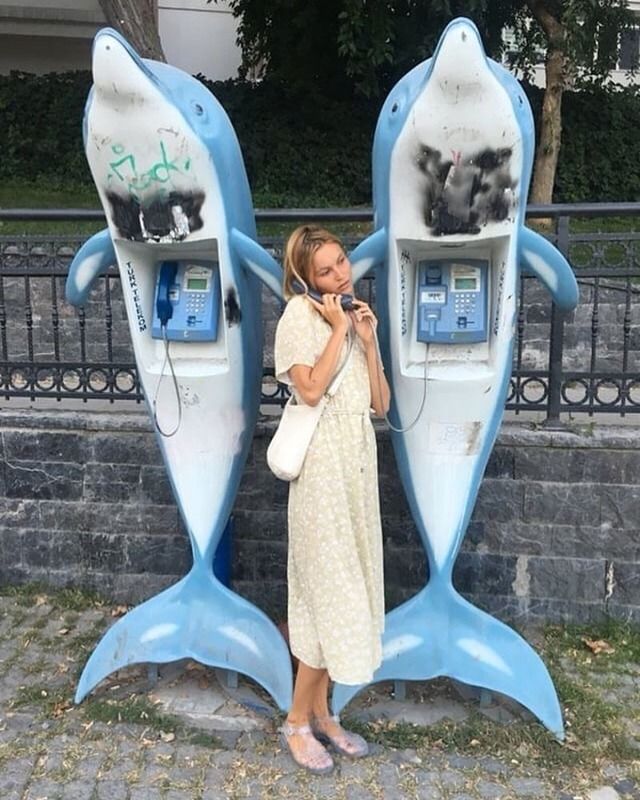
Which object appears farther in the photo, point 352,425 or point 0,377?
point 0,377

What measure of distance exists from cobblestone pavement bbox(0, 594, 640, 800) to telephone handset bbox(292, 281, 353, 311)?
1.67 meters

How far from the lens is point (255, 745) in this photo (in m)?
3.28

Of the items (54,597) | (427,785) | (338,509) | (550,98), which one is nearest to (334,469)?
(338,509)

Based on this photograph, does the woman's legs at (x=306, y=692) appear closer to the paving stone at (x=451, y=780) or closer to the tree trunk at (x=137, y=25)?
the paving stone at (x=451, y=780)

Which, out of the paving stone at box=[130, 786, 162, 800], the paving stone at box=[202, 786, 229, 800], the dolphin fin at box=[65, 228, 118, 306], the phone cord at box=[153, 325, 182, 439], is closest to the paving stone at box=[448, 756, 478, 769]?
the paving stone at box=[202, 786, 229, 800]

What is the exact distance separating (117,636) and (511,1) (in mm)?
11685

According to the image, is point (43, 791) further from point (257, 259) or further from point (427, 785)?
point (257, 259)

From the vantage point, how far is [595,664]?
389 cm

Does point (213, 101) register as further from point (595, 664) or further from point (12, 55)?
point (12, 55)

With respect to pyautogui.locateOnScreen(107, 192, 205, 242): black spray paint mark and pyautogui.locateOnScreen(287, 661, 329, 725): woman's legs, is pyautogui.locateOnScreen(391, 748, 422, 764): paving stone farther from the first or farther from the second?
pyautogui.locateOnScreen(107, 192, 205, 242): black spray paint mark

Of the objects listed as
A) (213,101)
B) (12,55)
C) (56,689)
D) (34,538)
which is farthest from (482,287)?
(12,55)

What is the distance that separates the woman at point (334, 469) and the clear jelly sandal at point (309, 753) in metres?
0.31

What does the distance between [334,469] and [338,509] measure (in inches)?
5.5

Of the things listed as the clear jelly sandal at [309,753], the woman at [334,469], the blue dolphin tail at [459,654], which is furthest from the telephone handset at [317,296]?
the clear jelly sandal at [309,753]
